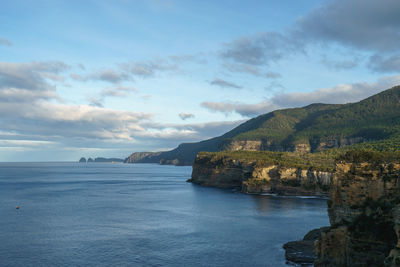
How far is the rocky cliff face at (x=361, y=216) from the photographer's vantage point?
129 ft

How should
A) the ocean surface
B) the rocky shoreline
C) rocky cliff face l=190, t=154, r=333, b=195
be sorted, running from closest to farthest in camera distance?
the rocky shoreline → the ocean surface → rocky cliff face l=190, t=154, r=333, b=195

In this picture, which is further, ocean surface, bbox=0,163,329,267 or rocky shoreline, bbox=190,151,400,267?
ocean surface, bbox=0,163,329,267

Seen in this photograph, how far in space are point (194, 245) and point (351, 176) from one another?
33.5m

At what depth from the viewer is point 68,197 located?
130 metres

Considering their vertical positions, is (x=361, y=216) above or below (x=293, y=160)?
below

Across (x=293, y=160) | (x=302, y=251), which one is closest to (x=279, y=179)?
(x=293, y=160)

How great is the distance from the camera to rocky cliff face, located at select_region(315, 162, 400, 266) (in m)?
39.4

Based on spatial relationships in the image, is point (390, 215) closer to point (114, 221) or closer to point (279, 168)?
point (114, 221)

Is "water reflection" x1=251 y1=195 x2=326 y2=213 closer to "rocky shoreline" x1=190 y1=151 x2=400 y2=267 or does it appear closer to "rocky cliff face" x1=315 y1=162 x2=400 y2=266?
"rocky shoreline" x1=190 y1=151 x2=400 y2=267

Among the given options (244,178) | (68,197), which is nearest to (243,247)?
(68,197)

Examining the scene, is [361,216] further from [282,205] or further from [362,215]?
[282,205]

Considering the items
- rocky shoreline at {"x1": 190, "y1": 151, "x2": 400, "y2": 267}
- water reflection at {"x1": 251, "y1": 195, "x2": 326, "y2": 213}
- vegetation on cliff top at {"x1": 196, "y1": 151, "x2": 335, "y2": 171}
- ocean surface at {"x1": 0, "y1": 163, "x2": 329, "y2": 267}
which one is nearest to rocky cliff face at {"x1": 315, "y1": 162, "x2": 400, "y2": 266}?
rocky shoreline at {"x1": 190, "y1": 151, "x2": 400, "y2": 267}

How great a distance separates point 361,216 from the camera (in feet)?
139

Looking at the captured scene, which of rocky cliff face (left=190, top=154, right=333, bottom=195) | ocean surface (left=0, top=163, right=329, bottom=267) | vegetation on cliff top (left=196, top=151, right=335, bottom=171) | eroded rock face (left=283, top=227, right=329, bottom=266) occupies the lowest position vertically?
ocean surface (left=0, top=163, right=329, bottom=267)
